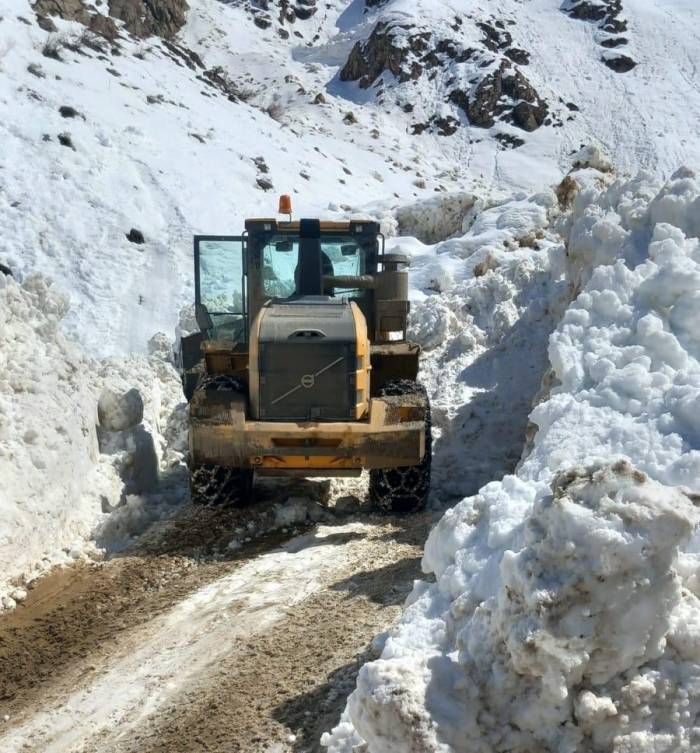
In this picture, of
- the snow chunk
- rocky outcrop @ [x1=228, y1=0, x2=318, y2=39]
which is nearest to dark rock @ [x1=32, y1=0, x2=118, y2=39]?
the snow chunk

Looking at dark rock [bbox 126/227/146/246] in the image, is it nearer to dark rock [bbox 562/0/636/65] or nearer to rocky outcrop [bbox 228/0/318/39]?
rocky outcrop [bbox 228/0/318/39]

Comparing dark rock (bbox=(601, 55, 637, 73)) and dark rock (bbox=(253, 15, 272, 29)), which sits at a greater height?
dark rock (bbox=(253, 15, 272, 29))

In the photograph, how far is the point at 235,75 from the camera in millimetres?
48250

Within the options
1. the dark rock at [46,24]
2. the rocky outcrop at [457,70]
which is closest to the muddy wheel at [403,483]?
the dark rock at [46,24]

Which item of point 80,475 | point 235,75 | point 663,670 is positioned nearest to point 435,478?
point 80,475

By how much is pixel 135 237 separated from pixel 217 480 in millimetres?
10534

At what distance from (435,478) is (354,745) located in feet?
17.6

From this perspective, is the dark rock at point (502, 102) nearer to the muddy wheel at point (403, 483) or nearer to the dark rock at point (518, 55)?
the dark rock at point (518, 55)

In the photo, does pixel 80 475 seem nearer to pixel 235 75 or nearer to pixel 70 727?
pixel 70 727

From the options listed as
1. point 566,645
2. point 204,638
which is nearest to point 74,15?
point 204,638

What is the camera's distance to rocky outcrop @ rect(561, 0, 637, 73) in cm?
5634

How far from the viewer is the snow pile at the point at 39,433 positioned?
19.1 ft

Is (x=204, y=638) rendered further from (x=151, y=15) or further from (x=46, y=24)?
(x=151, y=15)

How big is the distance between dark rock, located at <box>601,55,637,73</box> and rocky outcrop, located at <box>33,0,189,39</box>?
2735cm
